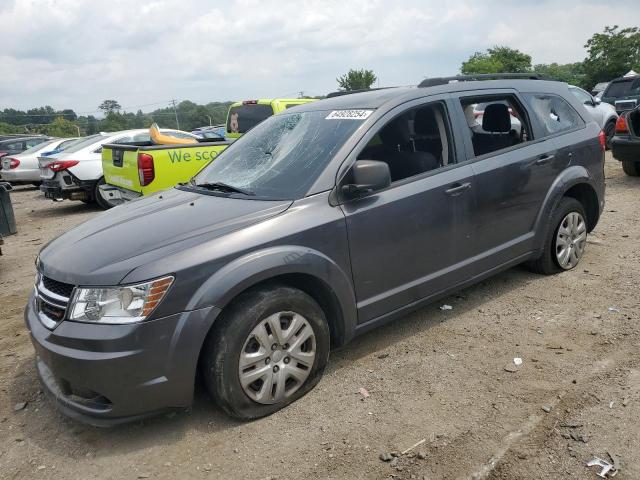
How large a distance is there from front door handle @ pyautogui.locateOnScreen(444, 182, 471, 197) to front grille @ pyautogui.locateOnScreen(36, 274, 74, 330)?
2491mm

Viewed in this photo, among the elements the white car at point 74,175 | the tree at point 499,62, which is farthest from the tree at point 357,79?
the white car at point 74,175

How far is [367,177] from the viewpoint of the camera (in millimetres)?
3084

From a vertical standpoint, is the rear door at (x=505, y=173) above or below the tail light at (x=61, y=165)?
below

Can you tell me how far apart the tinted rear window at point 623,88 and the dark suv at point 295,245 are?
13.1 m

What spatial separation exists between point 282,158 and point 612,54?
5261 centimetres

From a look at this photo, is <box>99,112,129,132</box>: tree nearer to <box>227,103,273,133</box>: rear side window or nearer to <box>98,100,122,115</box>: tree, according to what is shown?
<box>98,100,122,115</box>: tree

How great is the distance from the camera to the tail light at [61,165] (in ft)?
32.6

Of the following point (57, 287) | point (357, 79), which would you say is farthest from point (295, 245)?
point (357, 79)

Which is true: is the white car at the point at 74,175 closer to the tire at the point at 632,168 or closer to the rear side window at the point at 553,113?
the rear side window at the point at 553,113

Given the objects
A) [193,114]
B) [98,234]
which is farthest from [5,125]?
[98,234]

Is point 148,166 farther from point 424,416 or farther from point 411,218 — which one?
point 424,416

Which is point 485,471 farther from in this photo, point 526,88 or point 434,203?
point 526,88

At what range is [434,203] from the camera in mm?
3568

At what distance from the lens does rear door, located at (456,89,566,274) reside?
3.91 meters
